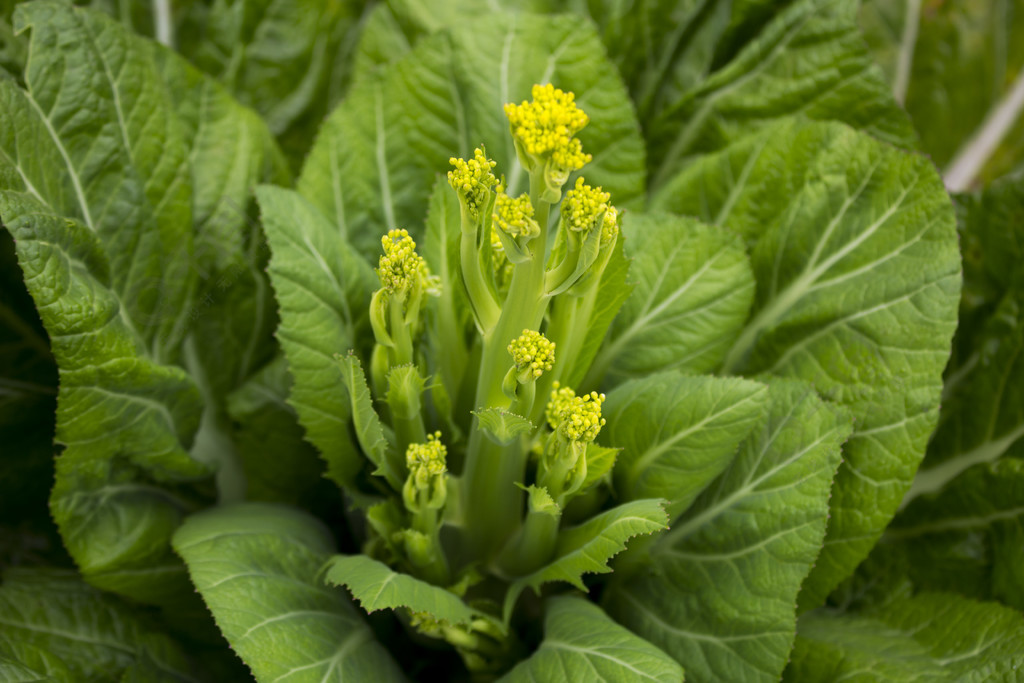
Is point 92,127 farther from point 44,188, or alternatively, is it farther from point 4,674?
point 4,674

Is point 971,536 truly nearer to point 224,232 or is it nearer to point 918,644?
point 918,644

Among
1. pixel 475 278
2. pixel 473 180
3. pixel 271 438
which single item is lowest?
pixel 271 438

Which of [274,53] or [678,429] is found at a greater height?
[274,53]

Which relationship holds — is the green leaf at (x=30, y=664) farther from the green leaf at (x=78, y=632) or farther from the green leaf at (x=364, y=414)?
the green leaf at (x=364, y=414)

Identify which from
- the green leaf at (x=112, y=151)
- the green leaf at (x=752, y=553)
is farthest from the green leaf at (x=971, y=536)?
the green leaf at (x=112, y=151)

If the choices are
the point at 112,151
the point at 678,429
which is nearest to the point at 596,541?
the point at 678,429

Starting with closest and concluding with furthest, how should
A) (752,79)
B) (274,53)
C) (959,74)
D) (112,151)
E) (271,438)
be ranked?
(112,151) < (271,438) < (752,79) < (274,53) < (959,74)

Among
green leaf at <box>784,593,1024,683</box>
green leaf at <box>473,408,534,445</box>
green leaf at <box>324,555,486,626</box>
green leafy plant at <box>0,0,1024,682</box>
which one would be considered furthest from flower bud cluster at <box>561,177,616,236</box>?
green leaf at <box>784,593,1024,683</box>

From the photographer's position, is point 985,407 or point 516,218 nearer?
point 516,218
